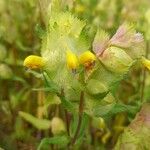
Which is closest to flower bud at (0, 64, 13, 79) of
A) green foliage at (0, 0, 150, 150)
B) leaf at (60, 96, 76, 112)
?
green foliage at (0, 0, 150, 150)

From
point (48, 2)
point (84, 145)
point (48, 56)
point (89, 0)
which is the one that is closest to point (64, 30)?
point (48, 56)

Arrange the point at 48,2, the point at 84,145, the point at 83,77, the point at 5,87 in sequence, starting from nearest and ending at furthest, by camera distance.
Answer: the point at 83,77 → the point at 48,2 → the point at 84,145 → the point at 5,87

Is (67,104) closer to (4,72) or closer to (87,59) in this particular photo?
(87,59)

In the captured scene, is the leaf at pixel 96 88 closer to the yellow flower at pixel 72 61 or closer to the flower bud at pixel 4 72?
the yellow flower at pixel 72 61

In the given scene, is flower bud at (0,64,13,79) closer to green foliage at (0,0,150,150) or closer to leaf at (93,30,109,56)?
green foliage at (0,0,150,150)

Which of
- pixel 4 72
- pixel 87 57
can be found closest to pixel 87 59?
pixel 87 57

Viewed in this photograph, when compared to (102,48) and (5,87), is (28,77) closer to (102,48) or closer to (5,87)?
(5,87)
